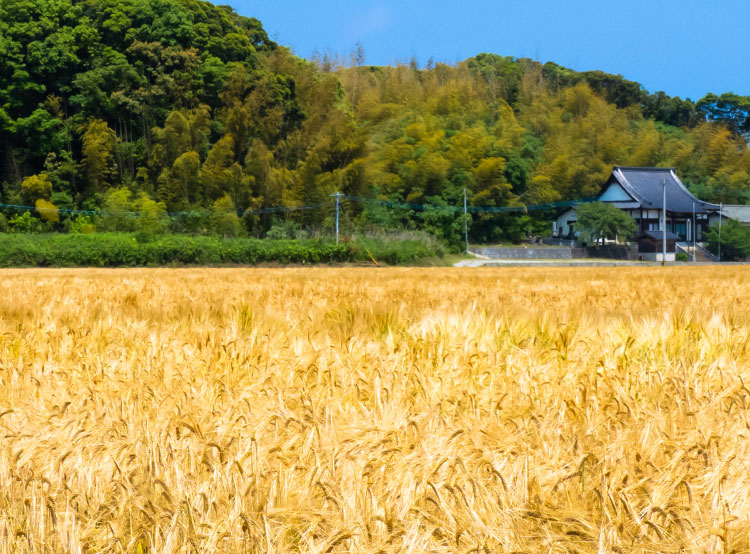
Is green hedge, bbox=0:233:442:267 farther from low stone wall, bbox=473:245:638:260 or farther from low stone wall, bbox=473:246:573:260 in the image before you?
low stone wall, bbox=473:245:638:260

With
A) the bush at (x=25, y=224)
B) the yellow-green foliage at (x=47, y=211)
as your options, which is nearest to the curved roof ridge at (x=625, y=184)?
the yellow-green foliage at (x=47, y=211)

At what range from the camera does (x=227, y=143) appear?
42.9 meters

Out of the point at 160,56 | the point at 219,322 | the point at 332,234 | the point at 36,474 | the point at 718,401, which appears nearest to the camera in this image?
the point at 36,474

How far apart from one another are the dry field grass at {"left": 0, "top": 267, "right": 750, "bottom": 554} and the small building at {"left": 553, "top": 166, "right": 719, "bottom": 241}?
54.9 meters

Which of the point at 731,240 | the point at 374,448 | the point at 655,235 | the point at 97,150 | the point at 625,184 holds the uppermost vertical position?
the point at 97,150

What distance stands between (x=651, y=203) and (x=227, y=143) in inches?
1268

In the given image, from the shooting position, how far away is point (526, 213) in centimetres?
5544

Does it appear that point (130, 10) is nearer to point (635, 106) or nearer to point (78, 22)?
point (78, 22)

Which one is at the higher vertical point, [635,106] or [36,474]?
[635,106]

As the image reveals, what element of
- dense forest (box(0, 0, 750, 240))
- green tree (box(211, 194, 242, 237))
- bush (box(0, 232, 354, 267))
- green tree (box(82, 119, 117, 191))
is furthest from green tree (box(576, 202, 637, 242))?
green tree (box(82, 119, 117, 191))

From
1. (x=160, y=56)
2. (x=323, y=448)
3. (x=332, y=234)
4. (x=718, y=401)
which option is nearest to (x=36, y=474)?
(x=323, y=448)

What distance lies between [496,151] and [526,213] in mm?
5504

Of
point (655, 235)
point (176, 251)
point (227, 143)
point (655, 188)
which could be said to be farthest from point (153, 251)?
point (655, 188)

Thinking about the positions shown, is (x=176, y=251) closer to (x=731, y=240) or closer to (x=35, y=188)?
(x=35, y=188)
